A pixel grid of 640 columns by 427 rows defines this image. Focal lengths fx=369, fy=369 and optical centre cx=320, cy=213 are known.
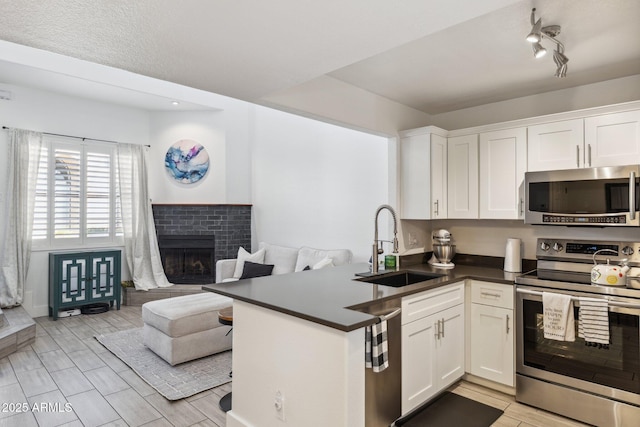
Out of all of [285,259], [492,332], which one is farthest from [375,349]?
[285,259]

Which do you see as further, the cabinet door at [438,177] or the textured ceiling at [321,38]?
the cabinet door at [438,177]

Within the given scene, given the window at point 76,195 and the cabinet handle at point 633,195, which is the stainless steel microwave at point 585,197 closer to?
the cabinet handle at point 633,195

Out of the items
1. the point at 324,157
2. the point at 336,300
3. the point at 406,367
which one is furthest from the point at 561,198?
the point at 324,157

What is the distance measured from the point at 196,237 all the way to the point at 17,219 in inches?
90.6

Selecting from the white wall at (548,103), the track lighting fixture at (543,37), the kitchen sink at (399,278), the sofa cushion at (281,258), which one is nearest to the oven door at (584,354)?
the kitchen sink at (399,278)

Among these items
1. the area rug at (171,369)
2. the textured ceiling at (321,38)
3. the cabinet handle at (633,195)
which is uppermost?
the textured ceiling at (321,38)

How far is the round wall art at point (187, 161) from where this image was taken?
6.05 metres

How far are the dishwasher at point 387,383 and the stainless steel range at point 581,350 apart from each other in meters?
1.06

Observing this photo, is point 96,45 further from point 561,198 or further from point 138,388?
point 561,198

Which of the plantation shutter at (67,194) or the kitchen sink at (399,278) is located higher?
the plantation shutter at (67,194)

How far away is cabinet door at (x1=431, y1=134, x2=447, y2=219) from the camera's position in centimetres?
337

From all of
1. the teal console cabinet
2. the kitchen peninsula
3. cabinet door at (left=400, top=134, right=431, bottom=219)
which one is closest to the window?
the teal console cabinet

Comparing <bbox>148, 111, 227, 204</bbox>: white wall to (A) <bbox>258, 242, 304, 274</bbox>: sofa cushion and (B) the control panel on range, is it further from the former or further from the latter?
(B) the control panel on range

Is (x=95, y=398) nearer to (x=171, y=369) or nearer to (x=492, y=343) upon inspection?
(x=171, y=369)
